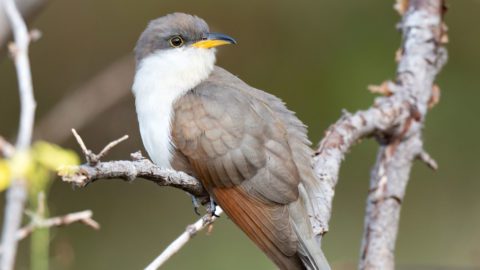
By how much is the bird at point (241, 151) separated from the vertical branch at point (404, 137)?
61 centimetres

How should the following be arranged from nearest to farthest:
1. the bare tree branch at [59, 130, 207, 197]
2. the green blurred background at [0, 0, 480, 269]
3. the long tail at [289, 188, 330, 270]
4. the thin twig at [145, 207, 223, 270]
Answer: the bare tree branch at [59, 130, 207, 197] < the thin twig at [145, 207, 223, 270] < the long tail at [289, 188, 330, 270] < the green blurred background at [0, 0, 480, 269]

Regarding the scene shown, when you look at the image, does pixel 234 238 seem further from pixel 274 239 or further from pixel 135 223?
pixel 274 239

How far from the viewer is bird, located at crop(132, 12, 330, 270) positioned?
3490mm

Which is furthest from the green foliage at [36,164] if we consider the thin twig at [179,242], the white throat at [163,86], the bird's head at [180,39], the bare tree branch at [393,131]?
the bird's head at [180,39]

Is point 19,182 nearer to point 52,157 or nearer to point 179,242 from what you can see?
point 52,157

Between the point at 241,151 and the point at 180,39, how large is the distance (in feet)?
2.91

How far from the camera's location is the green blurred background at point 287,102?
6.41 meters

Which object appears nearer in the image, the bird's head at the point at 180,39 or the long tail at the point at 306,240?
the long tail at the point at 306,240

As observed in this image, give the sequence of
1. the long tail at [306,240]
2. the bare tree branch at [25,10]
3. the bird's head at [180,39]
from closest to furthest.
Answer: the bare tree branch at [25,10] → the long tail at [306,240] → the bird's head at [180,39]

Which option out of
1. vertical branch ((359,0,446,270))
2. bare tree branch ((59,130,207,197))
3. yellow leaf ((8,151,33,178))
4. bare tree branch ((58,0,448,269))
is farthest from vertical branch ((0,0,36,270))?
vertical branch ((359,0,446,270))

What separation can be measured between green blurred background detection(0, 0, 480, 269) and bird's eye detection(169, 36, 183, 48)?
1.99 m

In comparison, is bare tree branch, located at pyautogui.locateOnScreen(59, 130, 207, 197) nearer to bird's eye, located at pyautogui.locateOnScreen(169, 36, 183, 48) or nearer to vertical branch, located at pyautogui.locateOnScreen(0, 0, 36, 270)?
vertical branch, located at pyautogui.locateOnScreen(0, 0, 36, 270)

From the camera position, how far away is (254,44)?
22.3ft

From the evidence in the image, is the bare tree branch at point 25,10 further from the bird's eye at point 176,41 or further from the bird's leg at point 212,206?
the bird's eye at point 176,41
